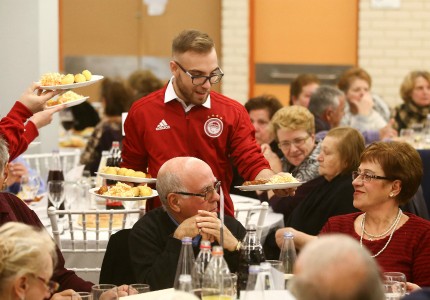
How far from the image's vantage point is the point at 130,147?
15.2 feet

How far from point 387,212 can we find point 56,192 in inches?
77.2

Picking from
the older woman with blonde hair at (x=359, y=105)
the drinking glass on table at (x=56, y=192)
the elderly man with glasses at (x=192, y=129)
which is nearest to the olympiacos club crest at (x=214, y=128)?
the elderly man with glasses at (x=192, y=129)

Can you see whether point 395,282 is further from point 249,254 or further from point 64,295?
point 64,295

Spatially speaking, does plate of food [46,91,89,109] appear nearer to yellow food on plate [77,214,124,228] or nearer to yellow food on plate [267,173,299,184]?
yellow food on plate [77,214,124,228]

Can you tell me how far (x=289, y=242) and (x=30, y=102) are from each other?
4.77ft

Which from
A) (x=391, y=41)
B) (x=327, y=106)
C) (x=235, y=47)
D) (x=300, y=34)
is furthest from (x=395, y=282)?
(x=300, y=34)

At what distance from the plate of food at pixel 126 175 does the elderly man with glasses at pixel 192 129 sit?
0.37 ft

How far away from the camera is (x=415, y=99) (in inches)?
354

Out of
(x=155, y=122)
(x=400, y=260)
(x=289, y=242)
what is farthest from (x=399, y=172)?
(x=155, y=122)

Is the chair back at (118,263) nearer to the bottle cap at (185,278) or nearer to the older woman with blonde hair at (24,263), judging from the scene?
the bottle cap at (185,278)

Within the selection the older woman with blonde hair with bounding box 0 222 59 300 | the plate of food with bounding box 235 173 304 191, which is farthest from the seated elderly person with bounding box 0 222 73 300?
the plate of food with bounding box 235 173 304 191

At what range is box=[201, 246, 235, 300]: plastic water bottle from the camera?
2.99 meters

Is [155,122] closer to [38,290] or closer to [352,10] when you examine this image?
[38,290]

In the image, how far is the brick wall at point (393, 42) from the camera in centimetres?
1038
